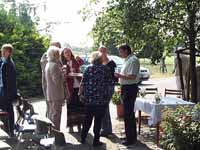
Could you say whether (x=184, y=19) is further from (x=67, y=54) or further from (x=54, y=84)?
(x=54, y=84)

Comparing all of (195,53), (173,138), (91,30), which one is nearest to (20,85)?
(91,30)

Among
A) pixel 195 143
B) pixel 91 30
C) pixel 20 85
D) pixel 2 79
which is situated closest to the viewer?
pixel 195 143

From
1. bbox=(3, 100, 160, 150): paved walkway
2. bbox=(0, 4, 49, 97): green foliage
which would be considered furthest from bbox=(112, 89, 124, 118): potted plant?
bbox=(0, 4, 49, 97): green foliage

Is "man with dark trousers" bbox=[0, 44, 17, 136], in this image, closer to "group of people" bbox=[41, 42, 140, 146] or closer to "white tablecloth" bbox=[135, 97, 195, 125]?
"group of people" bbox=[41, 42, 140, 146]

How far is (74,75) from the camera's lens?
411 inches

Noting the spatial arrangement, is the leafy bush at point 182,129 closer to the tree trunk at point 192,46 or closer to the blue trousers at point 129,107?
the blue trousers at point 129,107

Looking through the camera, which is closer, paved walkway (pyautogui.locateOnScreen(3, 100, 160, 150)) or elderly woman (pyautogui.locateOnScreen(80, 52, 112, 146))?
elderly woman (pyautogui.locateOnScreen(80, 52, 112, 146))

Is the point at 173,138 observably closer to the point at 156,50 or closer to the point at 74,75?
the point at 74,75

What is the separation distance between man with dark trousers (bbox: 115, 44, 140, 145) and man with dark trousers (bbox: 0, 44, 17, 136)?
6.58ft

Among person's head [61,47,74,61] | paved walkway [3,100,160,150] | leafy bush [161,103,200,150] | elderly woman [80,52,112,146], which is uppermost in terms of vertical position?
person's head [61,47,74,61]

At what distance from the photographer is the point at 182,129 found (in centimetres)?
756

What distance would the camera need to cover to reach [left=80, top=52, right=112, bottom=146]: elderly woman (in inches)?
360

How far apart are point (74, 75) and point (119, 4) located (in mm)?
2395

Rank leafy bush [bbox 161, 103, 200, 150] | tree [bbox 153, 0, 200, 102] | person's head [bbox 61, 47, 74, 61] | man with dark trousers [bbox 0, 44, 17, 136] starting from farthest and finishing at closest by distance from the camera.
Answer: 1. tree [bbox 153, 0, 200, 102]
2. person's head [bbox 61, 47, 74, 61]
3. man with dark trousers [bbox 0, 44, 17, 136]
4. leafy bush [bbox 161, 103, 200, 150]
